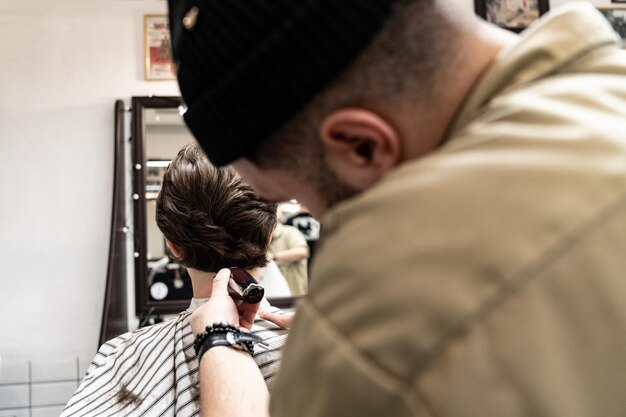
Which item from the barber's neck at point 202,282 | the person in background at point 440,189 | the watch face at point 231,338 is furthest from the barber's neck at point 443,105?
the barber's neck at point 202,282

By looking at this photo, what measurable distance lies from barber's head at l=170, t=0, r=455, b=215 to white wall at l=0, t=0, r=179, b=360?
290 centimetres

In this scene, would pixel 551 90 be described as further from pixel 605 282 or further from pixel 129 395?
pixel 129 395

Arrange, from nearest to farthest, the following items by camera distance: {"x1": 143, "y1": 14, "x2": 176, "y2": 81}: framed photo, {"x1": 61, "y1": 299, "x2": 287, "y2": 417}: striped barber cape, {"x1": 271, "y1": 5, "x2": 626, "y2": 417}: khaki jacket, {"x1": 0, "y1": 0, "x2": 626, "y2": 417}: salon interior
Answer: {"x1": 271, "y1": 5, "x2": 626, "y2": 417}: khaki jacket, {"x1": 61, "y1": 299, "x2": 287, "y2": 417}: striped barber cape, {"x1": 0, "y1": 0, "x2": 626, "y2": 417}: salon interior, {"x1": 143, "y1": 14, "x2": 176, "y2": 81}: framed photo

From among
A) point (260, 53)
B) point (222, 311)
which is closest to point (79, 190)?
→ point (222, 311)

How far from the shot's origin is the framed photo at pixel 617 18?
380 cm

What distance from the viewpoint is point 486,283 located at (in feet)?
1.63

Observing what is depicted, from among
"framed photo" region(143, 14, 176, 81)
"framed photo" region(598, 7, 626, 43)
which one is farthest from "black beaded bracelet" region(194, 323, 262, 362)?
"framed photo" region(598, 7, 626, 43)

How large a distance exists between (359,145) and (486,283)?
0.22m

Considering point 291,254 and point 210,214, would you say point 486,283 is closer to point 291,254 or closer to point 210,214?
point 210,214

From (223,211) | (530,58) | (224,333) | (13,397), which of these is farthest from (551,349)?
(13,397)

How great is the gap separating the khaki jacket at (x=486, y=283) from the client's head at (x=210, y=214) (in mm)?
1144

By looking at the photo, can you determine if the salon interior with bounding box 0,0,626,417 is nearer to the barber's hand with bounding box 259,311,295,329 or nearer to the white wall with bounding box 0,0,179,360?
the white wall with bounding box 0,0,179,360

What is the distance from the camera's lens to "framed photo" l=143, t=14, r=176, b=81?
137 inches

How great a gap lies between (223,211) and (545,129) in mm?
1241
